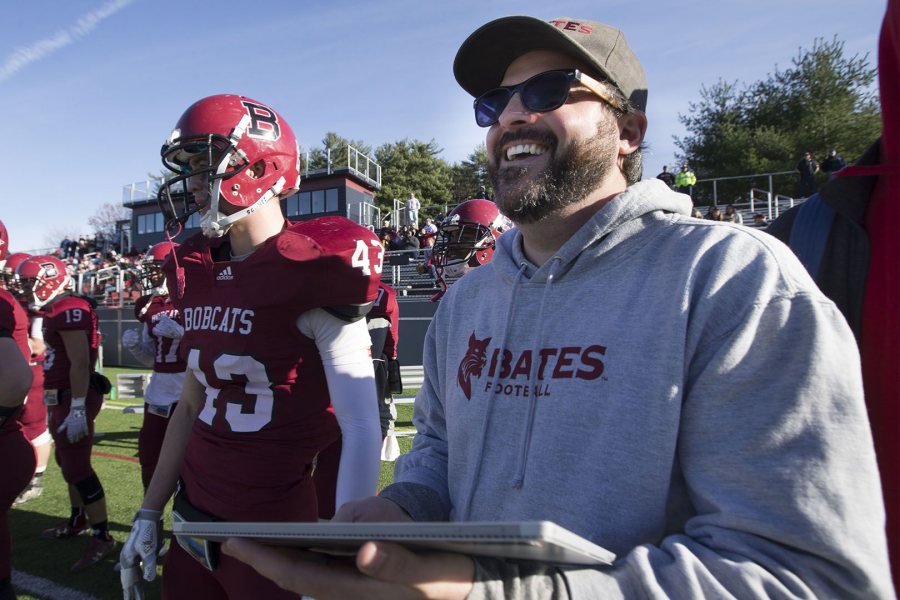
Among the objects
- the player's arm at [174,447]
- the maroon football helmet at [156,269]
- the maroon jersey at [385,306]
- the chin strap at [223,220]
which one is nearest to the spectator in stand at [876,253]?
the chin strap at [223,220]

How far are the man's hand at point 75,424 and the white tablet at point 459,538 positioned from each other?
444cm

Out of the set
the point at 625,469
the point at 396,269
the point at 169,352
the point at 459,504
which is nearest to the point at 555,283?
the point at 625,469

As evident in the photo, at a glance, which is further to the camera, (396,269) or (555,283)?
(396,269)

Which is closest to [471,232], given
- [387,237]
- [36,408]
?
[36,408]

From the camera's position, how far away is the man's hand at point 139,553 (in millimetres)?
2197

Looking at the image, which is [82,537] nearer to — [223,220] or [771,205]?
[223,220]

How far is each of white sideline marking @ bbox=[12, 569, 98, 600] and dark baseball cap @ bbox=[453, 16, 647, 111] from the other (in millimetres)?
4173

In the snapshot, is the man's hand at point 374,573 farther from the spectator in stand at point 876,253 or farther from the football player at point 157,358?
the football player at point 157,358

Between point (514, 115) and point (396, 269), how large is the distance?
56.2 feet

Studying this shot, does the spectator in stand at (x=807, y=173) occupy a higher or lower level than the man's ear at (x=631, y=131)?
higher

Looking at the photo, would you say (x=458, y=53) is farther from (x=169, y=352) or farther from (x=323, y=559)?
(x=169, y=352)

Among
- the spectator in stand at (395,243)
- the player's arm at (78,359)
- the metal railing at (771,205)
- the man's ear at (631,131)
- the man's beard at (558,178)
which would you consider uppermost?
the metal railing at (771,205)

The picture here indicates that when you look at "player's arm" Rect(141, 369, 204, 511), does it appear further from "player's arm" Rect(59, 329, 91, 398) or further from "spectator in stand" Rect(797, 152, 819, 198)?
"spectator in stand" Rect(797, 152, 819, 198)

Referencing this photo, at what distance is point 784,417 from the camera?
881mm
